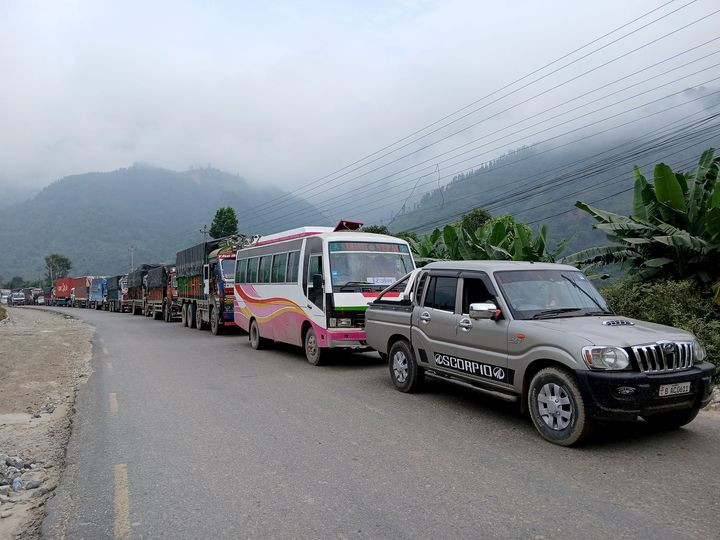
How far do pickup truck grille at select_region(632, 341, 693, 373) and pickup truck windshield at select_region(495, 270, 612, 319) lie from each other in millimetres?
1049

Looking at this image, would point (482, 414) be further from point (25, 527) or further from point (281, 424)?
point (25, 527)

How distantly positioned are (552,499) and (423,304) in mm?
3909

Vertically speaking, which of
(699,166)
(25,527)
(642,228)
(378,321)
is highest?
(699,166)

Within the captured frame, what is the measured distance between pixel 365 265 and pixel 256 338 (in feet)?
16.0

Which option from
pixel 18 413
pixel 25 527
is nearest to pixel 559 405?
pixel 25 527

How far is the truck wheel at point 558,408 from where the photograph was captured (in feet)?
17.5

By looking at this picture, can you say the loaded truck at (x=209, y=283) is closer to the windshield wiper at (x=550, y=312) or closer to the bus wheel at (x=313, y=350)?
the bus wheel at (x=313, y=350)

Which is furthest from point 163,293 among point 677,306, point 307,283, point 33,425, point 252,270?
point 677,306

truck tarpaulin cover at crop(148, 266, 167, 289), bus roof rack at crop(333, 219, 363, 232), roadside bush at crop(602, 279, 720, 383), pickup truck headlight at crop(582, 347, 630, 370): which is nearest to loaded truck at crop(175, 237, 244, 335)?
truck tarpaulin cover at crop(148, 266, 167, 289)

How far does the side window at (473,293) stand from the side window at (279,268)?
6.48 m

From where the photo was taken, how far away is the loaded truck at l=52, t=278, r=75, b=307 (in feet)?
211

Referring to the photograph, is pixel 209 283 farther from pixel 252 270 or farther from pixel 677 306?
pixel 677 306

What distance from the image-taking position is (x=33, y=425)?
7004 millimetres

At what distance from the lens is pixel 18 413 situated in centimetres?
764
